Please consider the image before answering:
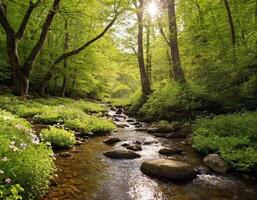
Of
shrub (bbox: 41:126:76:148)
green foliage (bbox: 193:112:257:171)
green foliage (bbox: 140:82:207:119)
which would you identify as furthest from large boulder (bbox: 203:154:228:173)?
green foliage (bbox: 140:82:207:119)

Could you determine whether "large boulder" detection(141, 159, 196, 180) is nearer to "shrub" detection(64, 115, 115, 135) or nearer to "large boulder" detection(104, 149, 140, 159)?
"large boulder" detection(104, 149, 140, 159)

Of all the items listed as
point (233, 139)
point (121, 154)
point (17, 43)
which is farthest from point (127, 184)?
point (17, 43)

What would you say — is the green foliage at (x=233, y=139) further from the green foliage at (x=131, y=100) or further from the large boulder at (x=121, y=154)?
the green foliage at (x=131, y=100)

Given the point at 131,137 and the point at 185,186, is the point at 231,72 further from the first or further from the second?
the point at 185,186

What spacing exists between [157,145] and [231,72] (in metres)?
4.76

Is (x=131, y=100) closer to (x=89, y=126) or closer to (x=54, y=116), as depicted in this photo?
(x=54, y=116)

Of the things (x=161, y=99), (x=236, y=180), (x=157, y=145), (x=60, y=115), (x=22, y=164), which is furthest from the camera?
(x=161, y=99)

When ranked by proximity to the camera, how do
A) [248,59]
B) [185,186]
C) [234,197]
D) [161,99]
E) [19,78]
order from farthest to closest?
[19,78] → [161,99] → [248,59] → [185,186] → [234,197]

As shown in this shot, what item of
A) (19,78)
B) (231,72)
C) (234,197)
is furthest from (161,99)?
(234,197)

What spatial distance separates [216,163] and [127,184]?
9.43 ft

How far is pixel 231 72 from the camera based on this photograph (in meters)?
12.0

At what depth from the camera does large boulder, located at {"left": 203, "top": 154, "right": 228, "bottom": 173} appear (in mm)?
7613

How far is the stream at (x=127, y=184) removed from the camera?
5828mm

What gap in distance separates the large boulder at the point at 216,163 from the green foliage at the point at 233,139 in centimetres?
18
